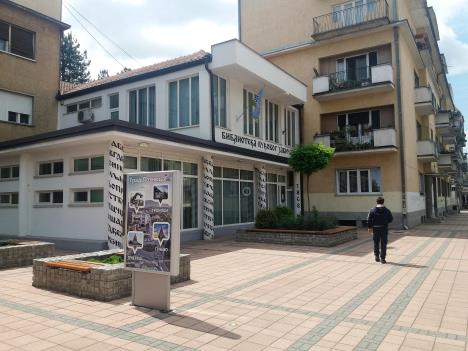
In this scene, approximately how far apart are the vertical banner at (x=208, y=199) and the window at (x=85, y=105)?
7264mm

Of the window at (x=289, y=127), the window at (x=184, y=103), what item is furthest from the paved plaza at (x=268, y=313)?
the window at (x=289, y=127)

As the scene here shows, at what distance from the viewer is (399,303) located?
675cm

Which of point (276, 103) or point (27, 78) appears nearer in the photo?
point (27, 78)

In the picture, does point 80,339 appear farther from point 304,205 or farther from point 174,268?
point 304,205

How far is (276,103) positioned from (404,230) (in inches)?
364

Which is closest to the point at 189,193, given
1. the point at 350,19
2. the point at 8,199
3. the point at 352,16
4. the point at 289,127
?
the point at 8,199

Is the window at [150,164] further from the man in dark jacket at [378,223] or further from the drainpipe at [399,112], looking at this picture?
the drainpipe at [399,112]

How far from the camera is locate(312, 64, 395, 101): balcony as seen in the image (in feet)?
71.7

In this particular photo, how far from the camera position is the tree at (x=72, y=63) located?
41.9 meters

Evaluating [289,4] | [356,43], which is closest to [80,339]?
[356,43]

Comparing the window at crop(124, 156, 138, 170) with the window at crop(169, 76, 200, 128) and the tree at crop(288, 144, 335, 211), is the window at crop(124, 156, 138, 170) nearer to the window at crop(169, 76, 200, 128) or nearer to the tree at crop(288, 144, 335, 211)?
the window at crop(169, 76, 200, 128)

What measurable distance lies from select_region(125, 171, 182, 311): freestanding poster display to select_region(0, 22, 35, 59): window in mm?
16064

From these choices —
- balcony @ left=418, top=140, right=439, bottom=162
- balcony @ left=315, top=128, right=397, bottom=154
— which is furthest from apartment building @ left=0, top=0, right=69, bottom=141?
balcony @ left=418, top=140, right=439, bottom=162

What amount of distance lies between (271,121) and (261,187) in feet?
12.9
